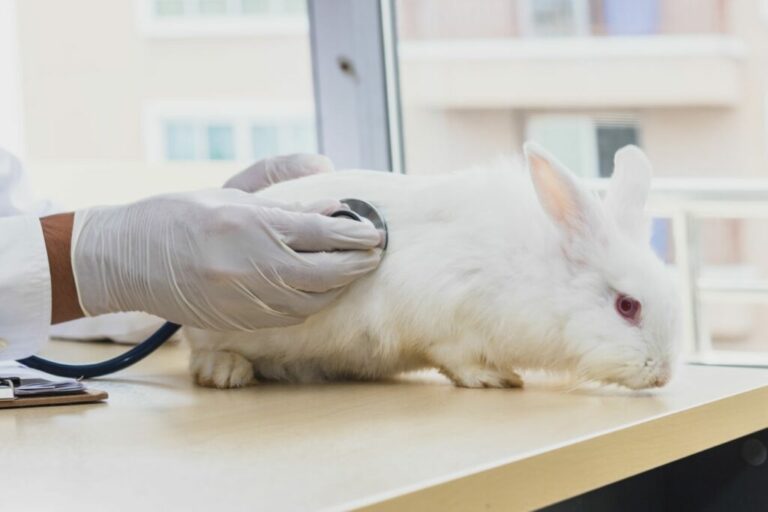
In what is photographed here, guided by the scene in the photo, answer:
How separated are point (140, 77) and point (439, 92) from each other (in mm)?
2348

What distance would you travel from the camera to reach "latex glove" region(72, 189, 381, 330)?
1249 millimetres

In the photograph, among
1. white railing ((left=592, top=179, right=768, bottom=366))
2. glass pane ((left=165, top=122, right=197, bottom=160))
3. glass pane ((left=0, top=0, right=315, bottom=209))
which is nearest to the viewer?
white railing ((left=592, top=179, right=768, bottom=366))

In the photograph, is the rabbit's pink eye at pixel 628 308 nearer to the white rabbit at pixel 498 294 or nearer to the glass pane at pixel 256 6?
the white rabbit at pixel 498 294

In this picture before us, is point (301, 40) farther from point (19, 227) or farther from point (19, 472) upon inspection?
point (19, 472)

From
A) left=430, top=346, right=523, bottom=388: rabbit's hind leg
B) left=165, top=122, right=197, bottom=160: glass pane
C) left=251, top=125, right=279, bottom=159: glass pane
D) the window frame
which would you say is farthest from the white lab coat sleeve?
left=165, top=122, right=197, bottom=160: glass pane

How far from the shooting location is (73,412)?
1150mm

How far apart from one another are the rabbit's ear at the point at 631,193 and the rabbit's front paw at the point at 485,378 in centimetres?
22

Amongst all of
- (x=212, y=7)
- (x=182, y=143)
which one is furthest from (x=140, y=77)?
(x=212, y=7)

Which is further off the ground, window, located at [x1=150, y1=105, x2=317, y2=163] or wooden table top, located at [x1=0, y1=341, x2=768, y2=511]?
window, located at [x1=150, y1=105, x2=317, y2=163]

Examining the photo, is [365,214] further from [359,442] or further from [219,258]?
[359,442]

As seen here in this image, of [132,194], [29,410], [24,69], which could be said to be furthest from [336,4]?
[24,69]

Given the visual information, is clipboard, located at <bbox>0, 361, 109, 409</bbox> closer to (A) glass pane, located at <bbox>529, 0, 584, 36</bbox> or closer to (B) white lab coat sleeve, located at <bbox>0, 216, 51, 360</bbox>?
(B) white lab coat sleeve, located at <bbox>0, 216, 51, 360</bbox>

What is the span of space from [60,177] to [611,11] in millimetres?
1860

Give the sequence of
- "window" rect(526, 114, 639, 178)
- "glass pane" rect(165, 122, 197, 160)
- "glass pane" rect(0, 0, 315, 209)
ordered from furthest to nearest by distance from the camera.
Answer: "glass pane" rect(165, 122, 197, 160)
"glass pane" rect(0, 0, 315, 209)
"window" rect(526, 114, 639, 178)
